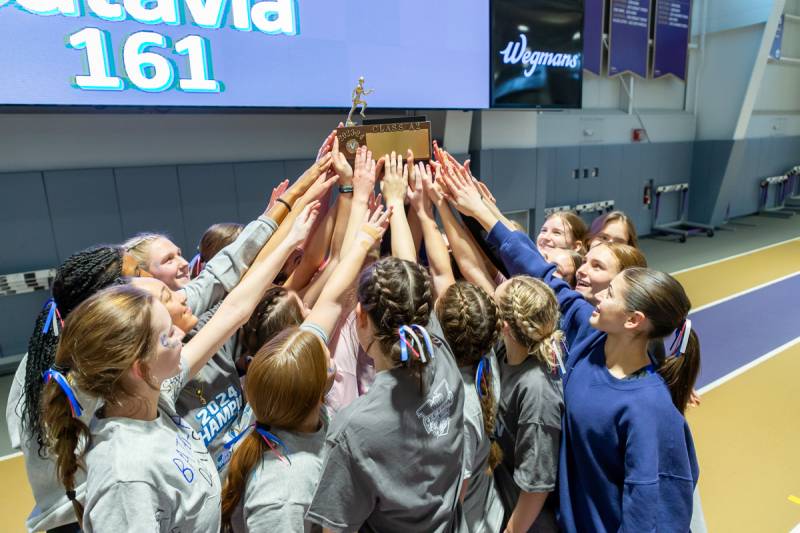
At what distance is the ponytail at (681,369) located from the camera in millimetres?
1340

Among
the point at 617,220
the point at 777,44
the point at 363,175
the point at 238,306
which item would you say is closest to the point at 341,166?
the point at 363,175

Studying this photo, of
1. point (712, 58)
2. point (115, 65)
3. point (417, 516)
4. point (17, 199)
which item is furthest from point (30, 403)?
point (712, 58)

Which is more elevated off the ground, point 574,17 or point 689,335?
point 574,17

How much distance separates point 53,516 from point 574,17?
7.04 meters

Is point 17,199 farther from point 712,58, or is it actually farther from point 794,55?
point 794,55

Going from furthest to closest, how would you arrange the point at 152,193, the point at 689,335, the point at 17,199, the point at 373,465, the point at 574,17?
the point at 574,17 < the point at 152,193 < the point at 17,199 < the point at 689,335 < the point at 373,465

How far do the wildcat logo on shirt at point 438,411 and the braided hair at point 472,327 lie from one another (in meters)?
0.20

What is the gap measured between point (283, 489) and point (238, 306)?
21.4 inches

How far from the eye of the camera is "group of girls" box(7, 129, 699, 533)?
3.38 feet

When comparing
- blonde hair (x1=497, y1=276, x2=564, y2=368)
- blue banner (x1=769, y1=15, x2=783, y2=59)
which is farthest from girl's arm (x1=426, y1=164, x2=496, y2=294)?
blue banner (x1=769, y1=15, x2=783, y2=59)

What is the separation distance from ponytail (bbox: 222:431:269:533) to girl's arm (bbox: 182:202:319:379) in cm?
30

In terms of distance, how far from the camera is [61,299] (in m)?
1.27

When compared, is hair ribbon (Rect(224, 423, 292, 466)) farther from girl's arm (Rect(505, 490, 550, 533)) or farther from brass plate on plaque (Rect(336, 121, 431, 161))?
brass plate on plaque (Rect(336, 121, 431, 161))

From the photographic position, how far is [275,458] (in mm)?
1167
